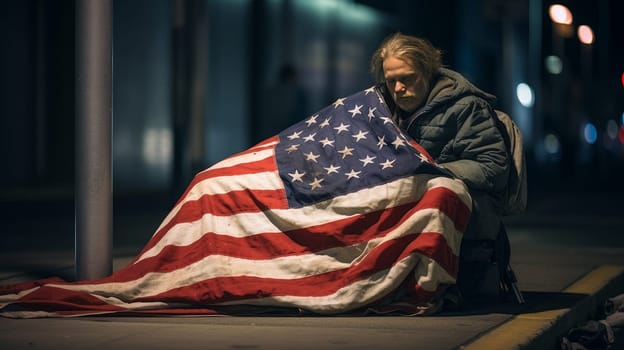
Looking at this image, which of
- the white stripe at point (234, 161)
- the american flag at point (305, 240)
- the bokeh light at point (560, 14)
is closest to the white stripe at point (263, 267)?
the american flag at point (305, 240)

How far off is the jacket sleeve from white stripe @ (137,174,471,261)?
0.68 ft

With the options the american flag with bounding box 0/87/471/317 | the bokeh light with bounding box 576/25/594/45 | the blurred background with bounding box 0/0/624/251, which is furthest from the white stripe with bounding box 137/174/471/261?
the bokeh light with bounding box 576/25/594/45

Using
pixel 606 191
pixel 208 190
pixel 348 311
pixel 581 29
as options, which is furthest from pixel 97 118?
pixel 581 29

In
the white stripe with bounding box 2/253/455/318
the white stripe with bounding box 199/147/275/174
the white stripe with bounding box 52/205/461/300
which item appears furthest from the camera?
the white stripe with bounding box 199/147/275/174

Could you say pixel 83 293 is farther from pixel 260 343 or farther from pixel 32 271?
pixel 32 271

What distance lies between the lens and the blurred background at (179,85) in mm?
15031

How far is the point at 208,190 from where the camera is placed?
7.08 m

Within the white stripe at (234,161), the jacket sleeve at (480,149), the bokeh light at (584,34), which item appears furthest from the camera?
the bokeh light at (584,34)

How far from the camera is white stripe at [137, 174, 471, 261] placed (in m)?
6.83

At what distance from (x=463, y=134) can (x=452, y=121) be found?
9cm

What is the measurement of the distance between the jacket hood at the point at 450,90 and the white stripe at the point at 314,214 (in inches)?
19.5

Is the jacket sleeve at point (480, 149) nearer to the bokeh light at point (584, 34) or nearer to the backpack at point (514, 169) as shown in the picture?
the backpack at point (514, 169)

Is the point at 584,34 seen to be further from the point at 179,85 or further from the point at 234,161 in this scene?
the point at 234,161

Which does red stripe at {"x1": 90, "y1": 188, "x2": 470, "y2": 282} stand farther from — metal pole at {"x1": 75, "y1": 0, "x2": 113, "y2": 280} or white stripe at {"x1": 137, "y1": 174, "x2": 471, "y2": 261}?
metal pole at {"x1": 75, "y1": 0, "x2": 113, "y2": 280}
